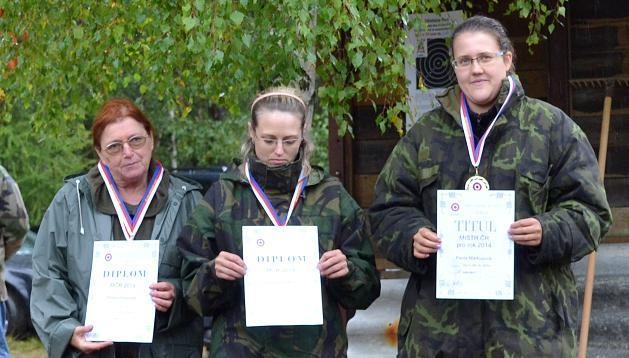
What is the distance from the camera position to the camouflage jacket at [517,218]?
429 centimetres

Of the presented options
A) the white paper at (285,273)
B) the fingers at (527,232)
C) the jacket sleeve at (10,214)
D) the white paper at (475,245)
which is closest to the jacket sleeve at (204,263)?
the white paper at (285,273)

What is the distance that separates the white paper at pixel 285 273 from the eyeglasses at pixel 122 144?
661 millimetres

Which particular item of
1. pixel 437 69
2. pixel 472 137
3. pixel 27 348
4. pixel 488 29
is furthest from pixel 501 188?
pixel 27 348

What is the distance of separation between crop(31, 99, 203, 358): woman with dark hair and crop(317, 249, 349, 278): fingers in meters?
0.68

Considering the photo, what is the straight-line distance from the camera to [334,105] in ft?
20.4

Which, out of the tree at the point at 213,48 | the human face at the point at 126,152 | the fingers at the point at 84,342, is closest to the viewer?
the fingers at the point at 84,342

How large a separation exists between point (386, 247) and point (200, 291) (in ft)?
2.44

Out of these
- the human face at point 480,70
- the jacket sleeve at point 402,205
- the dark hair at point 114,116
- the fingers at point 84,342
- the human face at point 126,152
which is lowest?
the fingers at point 84,342

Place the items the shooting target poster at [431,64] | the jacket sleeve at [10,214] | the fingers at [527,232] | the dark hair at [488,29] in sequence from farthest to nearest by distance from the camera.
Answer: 1. the shooting target poster at [431,64]
2. the jacket sleeve at [10,214]
3. the dark hair at [488,29]
4. the fingers at [527,232]

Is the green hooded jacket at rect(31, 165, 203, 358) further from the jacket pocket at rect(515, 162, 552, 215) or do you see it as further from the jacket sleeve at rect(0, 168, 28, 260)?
the jacket pocket at rect(515, 162, 552, 215)

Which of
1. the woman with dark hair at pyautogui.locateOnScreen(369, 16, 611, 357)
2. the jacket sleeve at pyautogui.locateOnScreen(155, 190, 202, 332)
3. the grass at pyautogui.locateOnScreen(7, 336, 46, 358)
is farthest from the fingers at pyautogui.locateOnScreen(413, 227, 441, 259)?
the grass at pyautogui.locateOnScreen(7, 336, 46, 358)

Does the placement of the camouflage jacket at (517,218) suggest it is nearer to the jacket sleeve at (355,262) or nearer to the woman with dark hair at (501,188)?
the woman with dark hair at (501,188)

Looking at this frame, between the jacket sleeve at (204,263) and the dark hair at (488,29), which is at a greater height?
the dark hair at (488,29)

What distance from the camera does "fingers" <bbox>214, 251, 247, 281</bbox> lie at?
4.35 m
